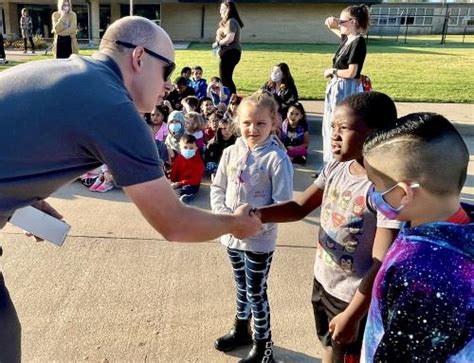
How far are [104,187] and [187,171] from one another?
0.92m

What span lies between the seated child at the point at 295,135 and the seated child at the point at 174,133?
4.67ft

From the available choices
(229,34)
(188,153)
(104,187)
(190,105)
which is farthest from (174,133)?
(229,34)

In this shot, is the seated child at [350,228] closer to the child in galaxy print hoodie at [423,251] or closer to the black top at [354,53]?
the child in galaxy print hoodie at [423,251]

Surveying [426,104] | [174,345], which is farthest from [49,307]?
[426,104]

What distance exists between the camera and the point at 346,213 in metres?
2.12

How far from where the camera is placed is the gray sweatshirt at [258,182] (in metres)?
2.66

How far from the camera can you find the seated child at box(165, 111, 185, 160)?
6.00 meters

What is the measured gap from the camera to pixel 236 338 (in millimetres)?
2936

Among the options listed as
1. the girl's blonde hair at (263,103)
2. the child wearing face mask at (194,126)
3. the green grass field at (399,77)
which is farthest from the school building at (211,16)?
the girl's blonde hair at (263,103)

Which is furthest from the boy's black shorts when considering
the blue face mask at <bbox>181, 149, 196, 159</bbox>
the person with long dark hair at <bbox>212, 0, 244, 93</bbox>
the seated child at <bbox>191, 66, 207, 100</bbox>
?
the seated child at <bbox>191, 66, 207, 100</bbox>

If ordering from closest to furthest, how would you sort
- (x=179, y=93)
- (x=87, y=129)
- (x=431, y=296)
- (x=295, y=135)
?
(x=431, y=296)
(x=87, y=129)
(x=295, y=135)
(x=179, y=93)

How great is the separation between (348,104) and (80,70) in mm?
1080

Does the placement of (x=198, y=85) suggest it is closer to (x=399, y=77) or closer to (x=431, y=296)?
(x=399, y=77)

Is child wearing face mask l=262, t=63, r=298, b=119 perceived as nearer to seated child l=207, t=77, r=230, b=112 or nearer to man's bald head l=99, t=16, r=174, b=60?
seated child l=207, t=77, r=230, b=112
